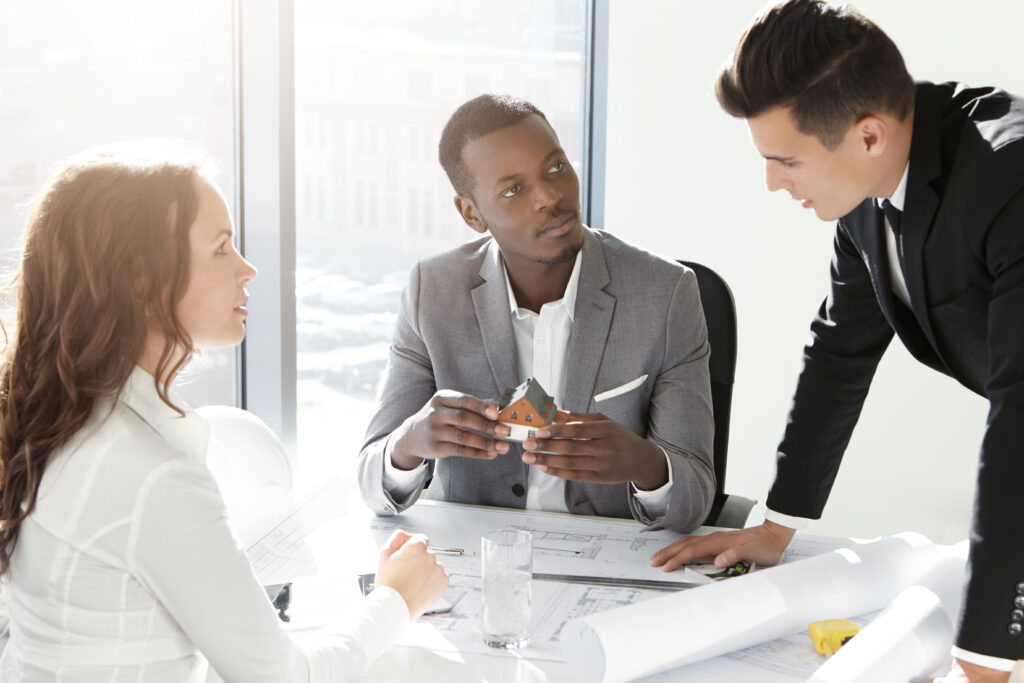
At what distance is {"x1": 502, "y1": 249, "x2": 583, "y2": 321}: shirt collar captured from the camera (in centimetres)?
223

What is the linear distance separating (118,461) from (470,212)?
1.31 meters

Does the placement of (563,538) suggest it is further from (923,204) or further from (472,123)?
(472,123)

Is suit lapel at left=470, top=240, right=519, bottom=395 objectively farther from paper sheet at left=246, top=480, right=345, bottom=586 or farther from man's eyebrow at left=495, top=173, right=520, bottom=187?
paper sheet at left=246, top=480, right=345, bottom=586

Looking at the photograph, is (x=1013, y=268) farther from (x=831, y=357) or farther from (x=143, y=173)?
(x=143, y=173)

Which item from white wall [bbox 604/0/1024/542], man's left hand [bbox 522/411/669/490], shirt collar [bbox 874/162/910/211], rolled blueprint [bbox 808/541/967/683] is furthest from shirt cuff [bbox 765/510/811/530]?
white wall [bbox 604/0/1024/542]

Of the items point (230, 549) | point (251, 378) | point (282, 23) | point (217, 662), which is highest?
point (282, 23)

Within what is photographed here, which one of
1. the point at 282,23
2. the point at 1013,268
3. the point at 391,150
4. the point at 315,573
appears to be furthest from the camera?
the point at 391,150

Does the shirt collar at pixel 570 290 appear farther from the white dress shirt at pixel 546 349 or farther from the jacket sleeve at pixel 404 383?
the jacket sleeve at pixel 404 383

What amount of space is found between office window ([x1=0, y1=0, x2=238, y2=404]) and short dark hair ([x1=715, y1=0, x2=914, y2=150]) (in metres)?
1.62

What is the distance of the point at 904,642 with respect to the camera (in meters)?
1.30

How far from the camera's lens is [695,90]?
14.1 feet

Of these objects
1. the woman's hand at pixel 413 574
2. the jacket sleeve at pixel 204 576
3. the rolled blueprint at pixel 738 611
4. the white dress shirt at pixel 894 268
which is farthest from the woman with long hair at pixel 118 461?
the white dress shirt at pixel 894 268

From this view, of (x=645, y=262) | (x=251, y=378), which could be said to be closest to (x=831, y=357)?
(x=645, y=262)

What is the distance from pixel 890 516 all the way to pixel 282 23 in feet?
10.0
